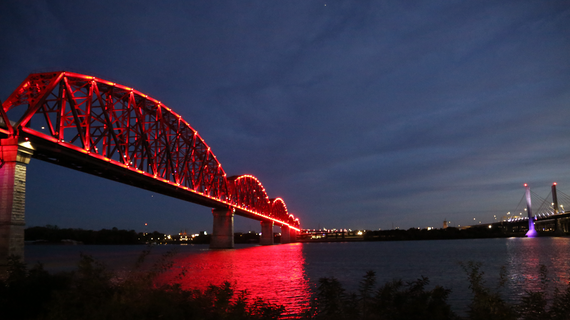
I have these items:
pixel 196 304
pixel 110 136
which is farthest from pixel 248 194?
pixel 196 304

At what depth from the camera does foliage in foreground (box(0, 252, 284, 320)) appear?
478 inches

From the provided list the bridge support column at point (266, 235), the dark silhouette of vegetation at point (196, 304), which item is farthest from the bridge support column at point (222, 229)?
the dark silhouette of vegetation at point (196, 304)

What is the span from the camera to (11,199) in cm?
3512

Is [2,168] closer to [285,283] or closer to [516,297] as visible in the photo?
[285,283]

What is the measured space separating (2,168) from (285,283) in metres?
26.3

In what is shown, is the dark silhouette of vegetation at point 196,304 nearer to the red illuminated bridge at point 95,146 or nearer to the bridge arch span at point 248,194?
the red illuminated bridge at point 95,146

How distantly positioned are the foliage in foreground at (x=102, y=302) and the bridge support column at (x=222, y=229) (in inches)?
3960

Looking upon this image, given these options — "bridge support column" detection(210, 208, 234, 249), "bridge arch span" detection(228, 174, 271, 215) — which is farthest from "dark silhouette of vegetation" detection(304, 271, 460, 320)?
"bridge arch span" detection(228, 174, 271, 215)

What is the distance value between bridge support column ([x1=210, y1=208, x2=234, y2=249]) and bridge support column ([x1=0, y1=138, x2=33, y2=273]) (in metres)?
78.8

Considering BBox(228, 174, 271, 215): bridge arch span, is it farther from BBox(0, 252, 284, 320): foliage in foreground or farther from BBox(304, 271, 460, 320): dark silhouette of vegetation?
BBox(304, 271, 460, 320): dark silhouette of vegetation

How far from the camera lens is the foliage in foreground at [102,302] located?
1215cm

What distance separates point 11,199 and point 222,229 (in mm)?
82580

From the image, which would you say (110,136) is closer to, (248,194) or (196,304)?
(196,304)

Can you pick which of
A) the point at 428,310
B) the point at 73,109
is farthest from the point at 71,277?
the point at 73,109
